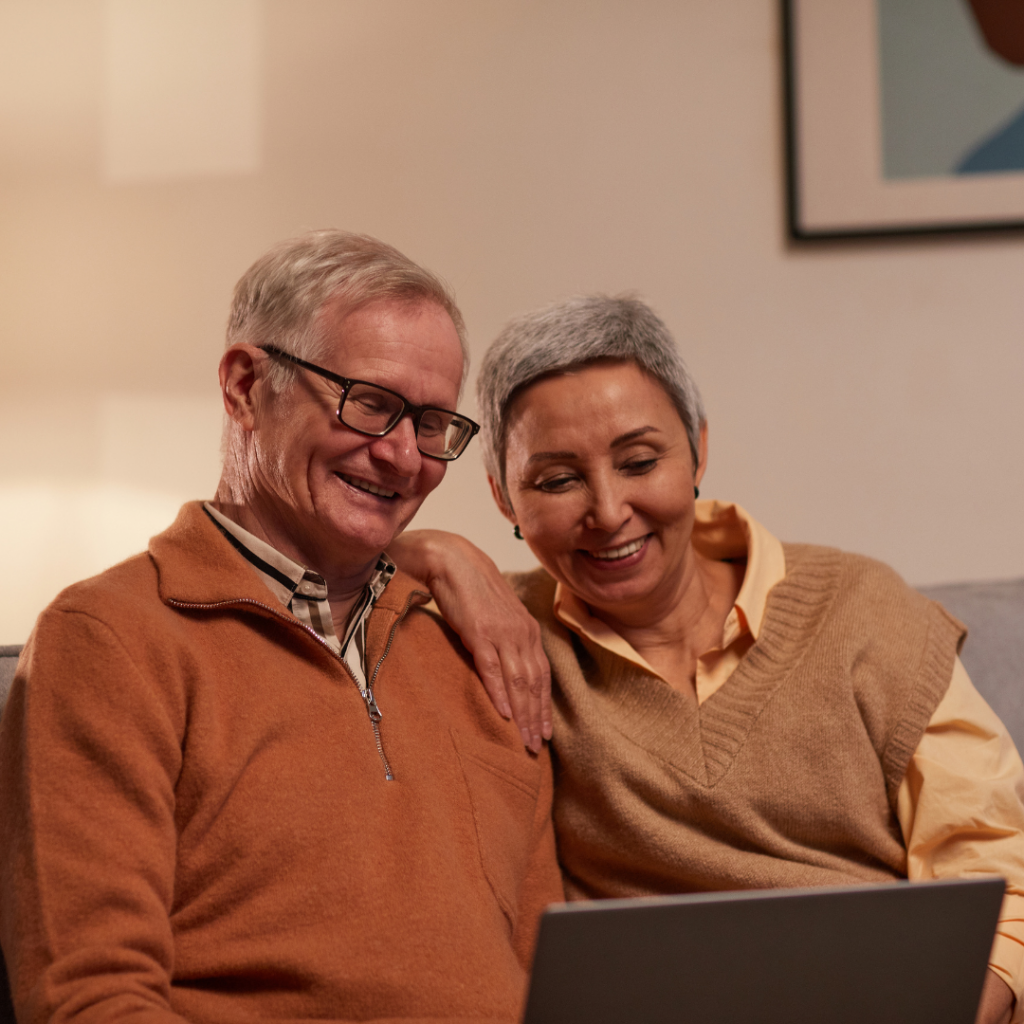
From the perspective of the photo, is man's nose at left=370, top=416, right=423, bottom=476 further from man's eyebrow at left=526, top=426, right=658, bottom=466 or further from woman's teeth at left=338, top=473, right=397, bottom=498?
man's eyebrow at left=526, top=426, right=658, bottom=466

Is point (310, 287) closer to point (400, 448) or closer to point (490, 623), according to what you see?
point (400, 448)

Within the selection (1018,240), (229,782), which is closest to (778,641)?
(229,782)

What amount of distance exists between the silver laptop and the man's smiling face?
61 cm

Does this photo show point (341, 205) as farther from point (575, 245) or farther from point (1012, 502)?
point (1012, 502)

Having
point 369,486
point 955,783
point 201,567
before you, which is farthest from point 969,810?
point 201,567

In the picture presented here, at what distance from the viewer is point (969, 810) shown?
4.36 ft

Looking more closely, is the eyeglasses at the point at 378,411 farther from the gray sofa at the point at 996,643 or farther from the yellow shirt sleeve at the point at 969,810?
the gray sofa at the point at 996,643

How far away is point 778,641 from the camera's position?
1.49 metres

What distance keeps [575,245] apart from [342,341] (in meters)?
1.10

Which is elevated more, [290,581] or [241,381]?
[241,381]

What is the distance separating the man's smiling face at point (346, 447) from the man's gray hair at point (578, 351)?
0.22 metres

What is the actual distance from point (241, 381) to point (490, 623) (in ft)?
1.58

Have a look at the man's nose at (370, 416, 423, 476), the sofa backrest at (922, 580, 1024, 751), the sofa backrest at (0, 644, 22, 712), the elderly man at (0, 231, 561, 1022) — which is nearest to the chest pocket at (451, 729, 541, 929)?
the elderly man at (0, 231, 561, 1022)

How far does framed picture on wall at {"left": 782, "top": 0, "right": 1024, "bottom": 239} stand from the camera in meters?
2.16
